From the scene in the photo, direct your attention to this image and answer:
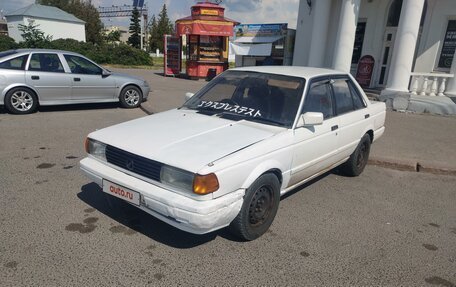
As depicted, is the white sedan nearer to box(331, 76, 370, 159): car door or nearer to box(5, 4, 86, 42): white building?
box(331, 76, 370, 159): car door

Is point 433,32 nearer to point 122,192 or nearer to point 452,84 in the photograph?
point 452,84

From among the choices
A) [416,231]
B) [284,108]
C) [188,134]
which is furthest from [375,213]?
[188,134]

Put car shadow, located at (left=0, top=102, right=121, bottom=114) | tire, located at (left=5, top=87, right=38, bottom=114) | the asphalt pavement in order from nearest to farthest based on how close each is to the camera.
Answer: the asphalt pavement < tire, located at (left=5, top=87, right=38, bottom=114) < car shadow, located at (left=0, top=102, right=121, bottom=114)

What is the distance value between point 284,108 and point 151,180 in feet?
5.57

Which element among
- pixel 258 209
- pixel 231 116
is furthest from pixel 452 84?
pixel 258 209

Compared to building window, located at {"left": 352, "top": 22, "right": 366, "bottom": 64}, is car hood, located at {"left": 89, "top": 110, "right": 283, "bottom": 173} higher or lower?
lower

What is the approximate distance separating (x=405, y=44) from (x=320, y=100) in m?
8.22

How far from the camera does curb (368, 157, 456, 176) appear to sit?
5.58 m

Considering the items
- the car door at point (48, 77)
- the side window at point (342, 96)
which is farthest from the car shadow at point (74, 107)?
the side window at point (342, 96)

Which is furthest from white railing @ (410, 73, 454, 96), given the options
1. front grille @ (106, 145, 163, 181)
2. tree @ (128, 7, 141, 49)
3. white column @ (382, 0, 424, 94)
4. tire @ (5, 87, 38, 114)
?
tree @ (128, 7, 141, 49)

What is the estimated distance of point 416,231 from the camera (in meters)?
3.63

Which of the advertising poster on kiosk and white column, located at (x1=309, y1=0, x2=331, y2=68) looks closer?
white column, located at (x1=309, y1=0, x2=331, y2=68)

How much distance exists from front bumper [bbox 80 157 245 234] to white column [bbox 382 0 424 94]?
1002cm

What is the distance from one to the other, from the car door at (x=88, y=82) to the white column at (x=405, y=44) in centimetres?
894
